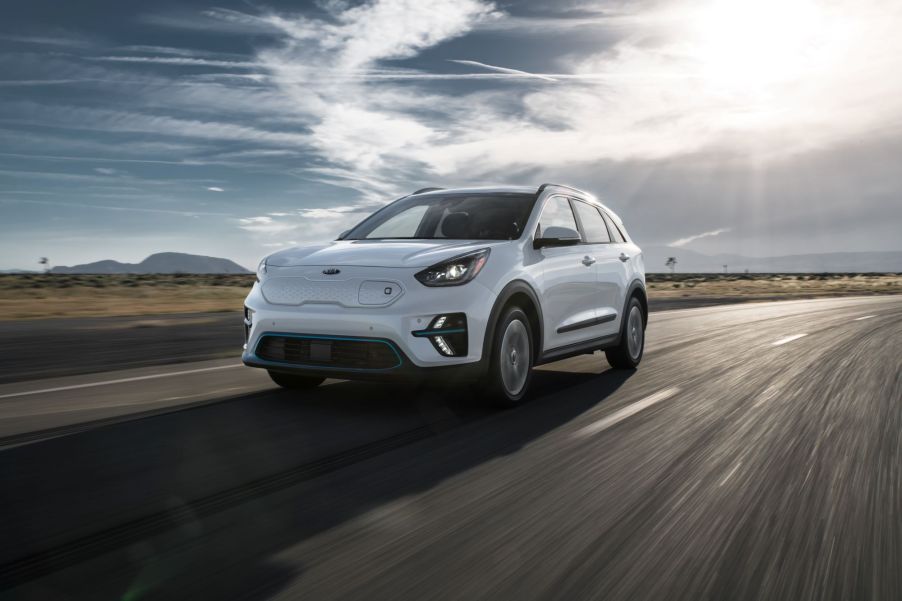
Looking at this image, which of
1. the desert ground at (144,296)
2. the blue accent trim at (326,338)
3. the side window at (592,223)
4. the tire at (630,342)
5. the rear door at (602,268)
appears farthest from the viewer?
the desert ground at (144,296)

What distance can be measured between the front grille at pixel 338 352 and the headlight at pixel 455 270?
0.56 meters

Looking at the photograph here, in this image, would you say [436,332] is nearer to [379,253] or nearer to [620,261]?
[379,253]

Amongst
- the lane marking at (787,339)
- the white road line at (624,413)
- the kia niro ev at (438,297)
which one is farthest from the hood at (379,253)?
the lane marking at (787,339)

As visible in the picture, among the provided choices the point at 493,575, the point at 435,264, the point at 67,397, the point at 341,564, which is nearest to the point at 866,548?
the point at 493,575

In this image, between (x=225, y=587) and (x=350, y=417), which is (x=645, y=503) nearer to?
(x=225, y=587)

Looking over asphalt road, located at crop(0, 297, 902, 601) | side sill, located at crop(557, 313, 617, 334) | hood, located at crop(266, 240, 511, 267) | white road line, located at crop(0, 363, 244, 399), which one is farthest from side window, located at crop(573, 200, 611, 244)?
white road line, located at crop(0, 363, 244, 399)

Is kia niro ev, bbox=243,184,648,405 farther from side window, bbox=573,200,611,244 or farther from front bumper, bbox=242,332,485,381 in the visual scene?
side window, bbox=573,200,611,244

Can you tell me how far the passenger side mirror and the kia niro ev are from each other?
1 centimetres

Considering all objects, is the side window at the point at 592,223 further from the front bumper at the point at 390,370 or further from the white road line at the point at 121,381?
the white road line at the point at 121,381

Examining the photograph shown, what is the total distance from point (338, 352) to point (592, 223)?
12.0ft

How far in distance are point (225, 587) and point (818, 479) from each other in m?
3.12

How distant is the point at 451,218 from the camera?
769cm

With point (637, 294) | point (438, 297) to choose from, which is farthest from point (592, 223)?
point (438, 297)

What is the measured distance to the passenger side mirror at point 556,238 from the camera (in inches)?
274
